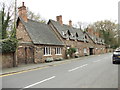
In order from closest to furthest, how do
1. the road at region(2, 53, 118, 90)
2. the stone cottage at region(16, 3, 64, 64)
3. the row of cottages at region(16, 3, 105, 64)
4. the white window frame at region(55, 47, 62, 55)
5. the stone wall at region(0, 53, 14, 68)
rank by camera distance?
the road at region(2, 53, 118, 90)
the stone wall at region(0, 53, 14, 68)
the stone cottage at region(16, 3, 64, 64)
the row of cottages at region(16, 3, 105, 64)
the white window frame at region(55, 47, 62, 55)

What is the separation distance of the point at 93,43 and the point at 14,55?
128 feet

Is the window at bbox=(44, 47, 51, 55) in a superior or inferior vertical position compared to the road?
superior

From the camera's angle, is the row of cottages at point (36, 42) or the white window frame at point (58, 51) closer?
the row of cottages at point (36, 42)

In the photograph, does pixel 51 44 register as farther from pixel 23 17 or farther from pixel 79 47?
pixel 79 47

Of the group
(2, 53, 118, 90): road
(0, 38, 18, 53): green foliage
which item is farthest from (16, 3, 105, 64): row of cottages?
(2, 53, 118, 90): road

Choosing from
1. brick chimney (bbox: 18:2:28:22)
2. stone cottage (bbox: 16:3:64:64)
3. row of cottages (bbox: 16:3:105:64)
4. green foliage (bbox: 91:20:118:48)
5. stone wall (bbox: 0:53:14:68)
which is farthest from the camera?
green foliage (bbox: 91:20:118:48)

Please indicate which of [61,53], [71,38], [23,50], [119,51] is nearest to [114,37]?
[71,38]

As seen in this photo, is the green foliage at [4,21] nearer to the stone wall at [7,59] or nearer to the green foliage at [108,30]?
the stone wall at [7,59]

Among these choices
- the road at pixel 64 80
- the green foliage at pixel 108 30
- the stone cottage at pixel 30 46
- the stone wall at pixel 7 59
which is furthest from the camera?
the green foliage at pixel 108 30

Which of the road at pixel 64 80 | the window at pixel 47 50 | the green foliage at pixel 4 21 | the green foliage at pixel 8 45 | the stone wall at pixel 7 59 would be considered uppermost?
the green foliage at pixel 4 21

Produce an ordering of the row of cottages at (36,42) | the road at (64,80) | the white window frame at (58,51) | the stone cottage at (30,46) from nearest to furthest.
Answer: the road at (64,80) → the stone cottage at (30,46) → the row of cottages at (36,42) → the white window frame at (58,51)

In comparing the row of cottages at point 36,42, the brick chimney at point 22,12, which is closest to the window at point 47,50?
the row of cottages at point 36,42

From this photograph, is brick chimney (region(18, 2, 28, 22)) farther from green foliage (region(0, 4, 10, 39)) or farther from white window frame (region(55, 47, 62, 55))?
white window frame (region(55, 47, 62, 55))

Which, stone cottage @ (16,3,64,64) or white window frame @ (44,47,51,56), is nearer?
stone cottage @ (16,3,64,64)
